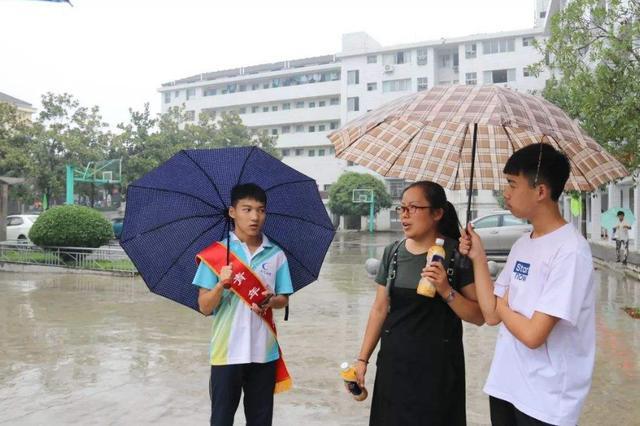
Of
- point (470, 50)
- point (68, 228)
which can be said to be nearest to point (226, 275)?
point (68, 228)

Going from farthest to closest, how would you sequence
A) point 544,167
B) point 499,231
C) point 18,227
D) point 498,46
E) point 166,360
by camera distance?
point 498,46 < point 18,227 < point 499,231 < point 166,360 < point 544,167

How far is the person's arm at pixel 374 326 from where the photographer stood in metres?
2.66

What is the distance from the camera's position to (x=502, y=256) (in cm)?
1755

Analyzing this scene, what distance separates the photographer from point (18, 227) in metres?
24.1

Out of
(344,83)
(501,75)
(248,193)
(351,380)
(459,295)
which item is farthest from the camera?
(344,83)

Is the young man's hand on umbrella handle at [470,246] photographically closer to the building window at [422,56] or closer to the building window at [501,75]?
the building window at [501,75]

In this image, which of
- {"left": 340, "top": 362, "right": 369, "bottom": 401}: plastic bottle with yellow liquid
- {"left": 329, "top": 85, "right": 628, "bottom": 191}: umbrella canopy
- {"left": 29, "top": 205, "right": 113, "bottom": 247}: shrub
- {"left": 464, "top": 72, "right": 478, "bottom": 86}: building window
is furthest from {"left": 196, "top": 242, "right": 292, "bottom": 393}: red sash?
{"left": 464, "top": 72, "right": 478, "bottom": 86}: building window

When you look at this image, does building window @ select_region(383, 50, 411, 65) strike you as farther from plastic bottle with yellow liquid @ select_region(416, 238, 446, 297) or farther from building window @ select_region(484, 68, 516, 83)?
plastic bottle with yellow liquid @ select_region(416, 238, 446, 297)

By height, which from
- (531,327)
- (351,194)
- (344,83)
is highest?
(344,83)

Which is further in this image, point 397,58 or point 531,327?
point 397,58

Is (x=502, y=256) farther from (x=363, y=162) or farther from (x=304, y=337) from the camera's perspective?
(x=363, y=162)

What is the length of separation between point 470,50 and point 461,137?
156 ft

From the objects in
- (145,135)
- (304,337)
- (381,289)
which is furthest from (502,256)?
(145,135)

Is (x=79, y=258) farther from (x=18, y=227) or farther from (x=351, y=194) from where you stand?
(x=351, y=194)
